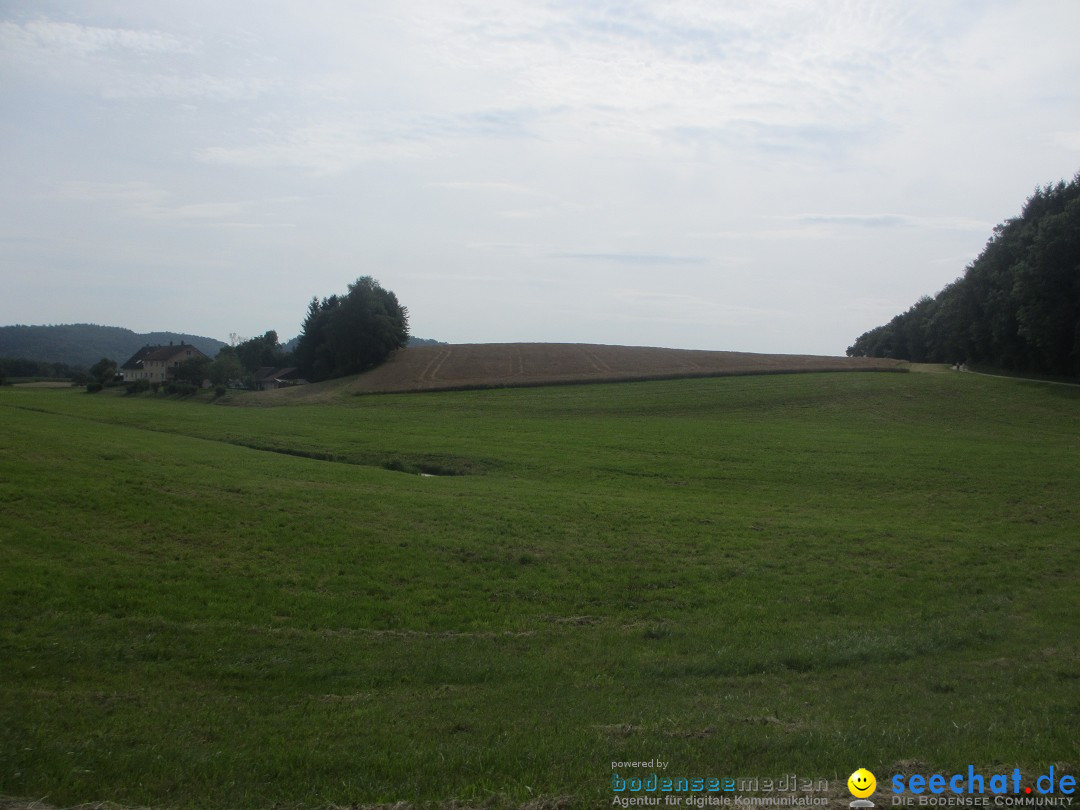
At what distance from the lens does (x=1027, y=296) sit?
6550 cm

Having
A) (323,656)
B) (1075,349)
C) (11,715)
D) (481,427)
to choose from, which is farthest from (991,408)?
(11,715)

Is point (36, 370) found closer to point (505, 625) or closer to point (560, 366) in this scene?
point (560, 366)

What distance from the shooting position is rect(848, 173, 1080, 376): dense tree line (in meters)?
63.0

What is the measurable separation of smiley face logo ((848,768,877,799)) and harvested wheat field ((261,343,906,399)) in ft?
221

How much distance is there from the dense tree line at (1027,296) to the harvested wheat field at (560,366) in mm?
9294

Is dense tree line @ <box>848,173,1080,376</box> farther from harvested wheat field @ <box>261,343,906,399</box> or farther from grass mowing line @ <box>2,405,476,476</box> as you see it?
grass mowing line @ <box>2,405,476,476</box>

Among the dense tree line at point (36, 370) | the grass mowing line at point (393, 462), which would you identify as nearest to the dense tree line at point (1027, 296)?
the grass mowing line at point (393, 462)

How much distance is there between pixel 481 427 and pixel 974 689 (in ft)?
131

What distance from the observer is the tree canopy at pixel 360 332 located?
311 feet

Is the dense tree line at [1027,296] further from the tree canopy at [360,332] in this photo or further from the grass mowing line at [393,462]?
the tree canopy at [360,332]

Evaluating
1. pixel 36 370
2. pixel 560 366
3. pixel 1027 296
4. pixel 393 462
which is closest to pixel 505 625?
pixel 393 462

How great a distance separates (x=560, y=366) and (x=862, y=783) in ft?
258

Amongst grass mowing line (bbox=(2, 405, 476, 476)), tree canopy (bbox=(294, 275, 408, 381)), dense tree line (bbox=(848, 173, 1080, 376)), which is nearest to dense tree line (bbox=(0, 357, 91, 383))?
tree canopy (bbox=(294, 275, 408, 381))

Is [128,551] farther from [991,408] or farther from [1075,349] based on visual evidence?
[1075,349]
